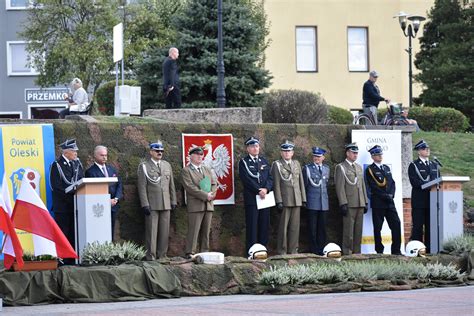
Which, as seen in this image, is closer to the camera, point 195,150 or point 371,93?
point 195,150

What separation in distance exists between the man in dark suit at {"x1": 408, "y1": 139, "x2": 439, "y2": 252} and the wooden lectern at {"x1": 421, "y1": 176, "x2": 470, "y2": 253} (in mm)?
601

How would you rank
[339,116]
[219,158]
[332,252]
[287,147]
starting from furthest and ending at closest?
[339,116] → [219,158] → [287,147] → [332,252]

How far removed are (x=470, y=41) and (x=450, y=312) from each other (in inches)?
1322

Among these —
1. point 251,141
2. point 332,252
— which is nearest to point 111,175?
point 251,141

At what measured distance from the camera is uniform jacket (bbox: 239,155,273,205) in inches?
826

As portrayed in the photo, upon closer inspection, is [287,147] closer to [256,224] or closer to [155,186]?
Result: [256,224]

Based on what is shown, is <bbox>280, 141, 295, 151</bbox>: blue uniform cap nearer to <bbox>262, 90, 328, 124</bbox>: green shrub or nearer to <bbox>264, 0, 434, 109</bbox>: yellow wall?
<bbox>262, 90, 328, 124</bbox>: green shrub

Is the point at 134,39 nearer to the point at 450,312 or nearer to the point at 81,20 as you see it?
the point at 81,20

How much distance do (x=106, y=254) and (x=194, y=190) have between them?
3.69 metres

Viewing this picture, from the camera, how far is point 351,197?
72.1 ft

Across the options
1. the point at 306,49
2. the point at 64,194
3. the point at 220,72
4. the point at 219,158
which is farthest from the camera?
the point at 306,49

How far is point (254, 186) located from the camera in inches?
824

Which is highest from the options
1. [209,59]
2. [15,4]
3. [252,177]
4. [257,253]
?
[15,4]

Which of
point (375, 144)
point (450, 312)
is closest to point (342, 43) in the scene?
point (375, 144)
